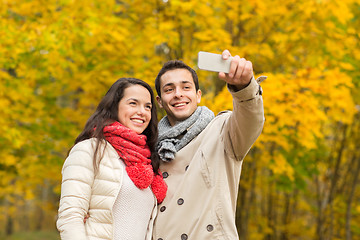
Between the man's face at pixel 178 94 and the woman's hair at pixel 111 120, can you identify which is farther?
the man's face at pixel 178 94

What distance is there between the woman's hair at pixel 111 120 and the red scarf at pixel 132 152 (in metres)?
0.06

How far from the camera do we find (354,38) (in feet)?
18.4

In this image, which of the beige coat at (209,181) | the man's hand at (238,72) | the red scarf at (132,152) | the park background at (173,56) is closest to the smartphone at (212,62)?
the man's hand at (238,72)

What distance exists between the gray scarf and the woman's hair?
60mm

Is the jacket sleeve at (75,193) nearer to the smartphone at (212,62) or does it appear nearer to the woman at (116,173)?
the woman at (116,173)

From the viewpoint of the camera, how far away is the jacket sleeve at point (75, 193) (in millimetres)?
1771

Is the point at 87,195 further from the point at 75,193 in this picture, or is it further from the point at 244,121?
the point at 244,121

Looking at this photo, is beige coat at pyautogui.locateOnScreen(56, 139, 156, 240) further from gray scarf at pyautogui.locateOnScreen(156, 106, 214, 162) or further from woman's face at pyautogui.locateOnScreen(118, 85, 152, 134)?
gray scarf at pyautogui.locateOnScreen(156, 106, 214, 162)

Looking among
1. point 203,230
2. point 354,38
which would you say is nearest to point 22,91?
point 203,230

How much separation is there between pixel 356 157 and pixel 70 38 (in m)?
6.93

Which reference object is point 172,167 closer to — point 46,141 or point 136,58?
point 136,58

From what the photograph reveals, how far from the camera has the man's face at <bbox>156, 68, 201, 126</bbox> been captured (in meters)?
2.47

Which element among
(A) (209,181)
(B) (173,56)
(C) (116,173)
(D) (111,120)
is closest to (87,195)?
(C) (116,173)

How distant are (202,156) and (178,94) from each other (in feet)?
1.60
